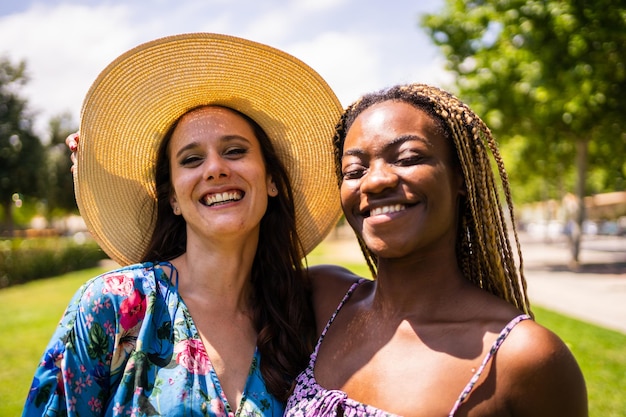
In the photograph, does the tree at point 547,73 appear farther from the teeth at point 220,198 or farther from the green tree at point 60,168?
the green tree at point 60,168

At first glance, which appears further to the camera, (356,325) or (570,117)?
(570,117)

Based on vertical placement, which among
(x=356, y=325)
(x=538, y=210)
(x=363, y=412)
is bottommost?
(x=538, y=210)

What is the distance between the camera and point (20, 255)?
2044cm

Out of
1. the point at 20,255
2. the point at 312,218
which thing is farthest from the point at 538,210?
the point at 312,218

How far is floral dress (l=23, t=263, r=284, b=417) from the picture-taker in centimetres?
208

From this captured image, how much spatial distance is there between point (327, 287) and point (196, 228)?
0.69m

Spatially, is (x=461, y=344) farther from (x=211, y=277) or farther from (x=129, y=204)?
(x=129, y=204)

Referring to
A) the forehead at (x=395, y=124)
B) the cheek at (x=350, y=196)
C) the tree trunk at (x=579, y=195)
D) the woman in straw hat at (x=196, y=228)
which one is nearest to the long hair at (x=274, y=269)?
the woman in straw hat at (x=196, y=228)

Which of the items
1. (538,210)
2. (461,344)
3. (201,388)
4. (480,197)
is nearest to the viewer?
(461,344)

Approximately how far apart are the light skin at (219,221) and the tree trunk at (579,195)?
16.3 metres

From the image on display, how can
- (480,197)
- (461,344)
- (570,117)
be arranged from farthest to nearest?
(570,117)
(480,197)
(461,344)

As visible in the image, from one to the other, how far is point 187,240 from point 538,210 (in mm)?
89503

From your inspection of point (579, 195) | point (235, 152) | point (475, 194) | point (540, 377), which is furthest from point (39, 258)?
point (540, 377)

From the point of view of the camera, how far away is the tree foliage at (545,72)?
9.55m
